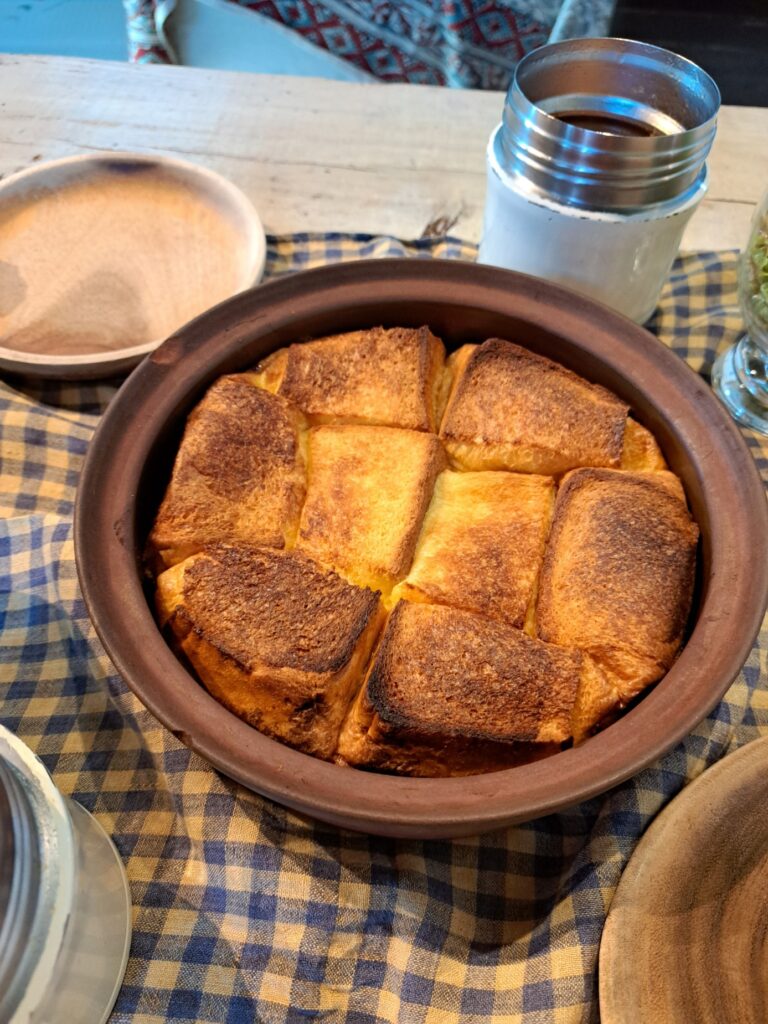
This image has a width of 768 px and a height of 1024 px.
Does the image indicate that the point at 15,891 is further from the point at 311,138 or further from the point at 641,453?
the point at 311,138

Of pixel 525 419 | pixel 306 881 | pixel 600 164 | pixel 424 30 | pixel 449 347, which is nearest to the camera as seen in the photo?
pixel 306 881

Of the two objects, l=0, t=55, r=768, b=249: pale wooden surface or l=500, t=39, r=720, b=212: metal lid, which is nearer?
l=500, t=39, r=720, b=212: metal lid

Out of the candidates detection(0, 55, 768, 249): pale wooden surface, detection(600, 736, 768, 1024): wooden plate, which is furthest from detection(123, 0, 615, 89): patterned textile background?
detection(600, 736, 768, 1024): wooden plate

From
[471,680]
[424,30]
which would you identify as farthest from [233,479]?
[424,30]

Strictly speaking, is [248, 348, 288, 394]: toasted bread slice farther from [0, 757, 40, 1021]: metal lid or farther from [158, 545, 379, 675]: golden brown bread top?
[0, 757, 40, 1021]: metal lid

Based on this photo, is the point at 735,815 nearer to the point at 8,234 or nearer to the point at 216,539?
the point at 216,539

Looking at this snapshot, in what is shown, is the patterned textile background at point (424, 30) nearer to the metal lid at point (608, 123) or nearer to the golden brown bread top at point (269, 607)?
the metal lid at point (608, 123)
